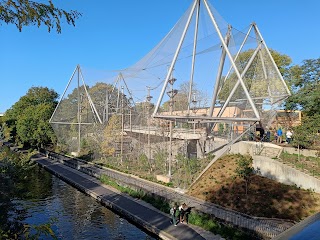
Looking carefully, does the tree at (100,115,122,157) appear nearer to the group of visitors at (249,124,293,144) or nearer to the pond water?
the pond water

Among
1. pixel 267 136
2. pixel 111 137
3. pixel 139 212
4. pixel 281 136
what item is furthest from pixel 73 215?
pixel 281 136

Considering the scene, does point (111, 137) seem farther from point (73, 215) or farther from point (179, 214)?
point (179, 214)

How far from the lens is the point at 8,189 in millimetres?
9367

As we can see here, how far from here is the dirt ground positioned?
14.7m

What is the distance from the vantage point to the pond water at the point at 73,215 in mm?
15758

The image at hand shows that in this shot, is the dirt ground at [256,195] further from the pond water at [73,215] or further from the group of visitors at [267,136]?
the group of visitors at [267,136]

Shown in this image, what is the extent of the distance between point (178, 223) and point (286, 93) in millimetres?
12149

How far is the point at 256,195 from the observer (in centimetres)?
1653

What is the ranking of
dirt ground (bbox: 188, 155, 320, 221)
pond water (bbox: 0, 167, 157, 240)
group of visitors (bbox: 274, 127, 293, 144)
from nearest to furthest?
dirt ground (bbox: 188, 155, 320, 221)
pond water (bbox: 0, 167, 157, 240)
group of visitors (bbox: 274, 127, 293, 144)

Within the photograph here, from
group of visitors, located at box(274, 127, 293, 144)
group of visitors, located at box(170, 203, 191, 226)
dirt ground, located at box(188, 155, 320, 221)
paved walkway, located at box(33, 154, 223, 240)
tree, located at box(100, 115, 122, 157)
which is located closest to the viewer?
paved walkway, located at box(33, 154, 223, 240)

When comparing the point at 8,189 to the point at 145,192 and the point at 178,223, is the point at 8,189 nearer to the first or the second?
the point at 178,223

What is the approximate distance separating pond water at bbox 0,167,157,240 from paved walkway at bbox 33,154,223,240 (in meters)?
0.44

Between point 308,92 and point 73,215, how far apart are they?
21627 mm

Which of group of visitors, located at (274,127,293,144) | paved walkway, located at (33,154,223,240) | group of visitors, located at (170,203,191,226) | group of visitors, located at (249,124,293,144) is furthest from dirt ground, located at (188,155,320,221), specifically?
group of visitors, located at (274,127,293,144)
